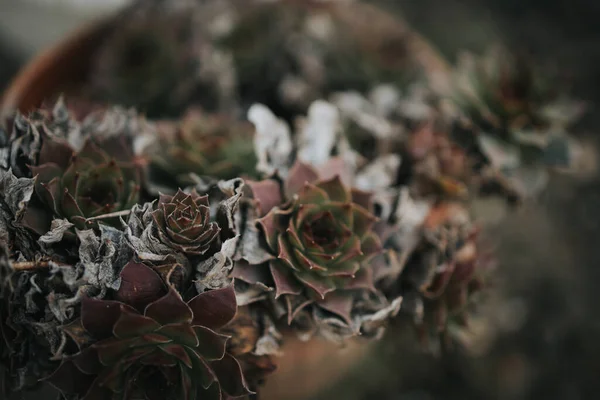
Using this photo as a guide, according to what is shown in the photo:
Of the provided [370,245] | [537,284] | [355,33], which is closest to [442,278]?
[370,245]

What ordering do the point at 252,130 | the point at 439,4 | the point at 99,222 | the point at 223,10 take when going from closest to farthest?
the point at 99,222 < the point at 252,130 < the point at 223,10 < the point at 439,4

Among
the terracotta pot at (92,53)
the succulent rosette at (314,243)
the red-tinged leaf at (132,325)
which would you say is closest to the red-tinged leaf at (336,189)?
the succulent rosette at (314,243)

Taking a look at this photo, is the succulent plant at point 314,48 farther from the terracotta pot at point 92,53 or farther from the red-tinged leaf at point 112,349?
the red-tinged leaf at point 112,349

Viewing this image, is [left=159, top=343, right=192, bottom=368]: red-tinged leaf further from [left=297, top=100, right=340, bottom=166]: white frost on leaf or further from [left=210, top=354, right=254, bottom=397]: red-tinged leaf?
[left=297, top=100, right=340, bottom=166]: white frost on leaf

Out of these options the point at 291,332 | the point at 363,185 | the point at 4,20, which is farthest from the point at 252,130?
the point at 4,20

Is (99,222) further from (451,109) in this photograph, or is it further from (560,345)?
(560,345)

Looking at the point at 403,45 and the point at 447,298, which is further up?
the point at 403,45

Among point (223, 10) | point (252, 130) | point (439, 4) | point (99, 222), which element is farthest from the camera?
point (439, 4)
